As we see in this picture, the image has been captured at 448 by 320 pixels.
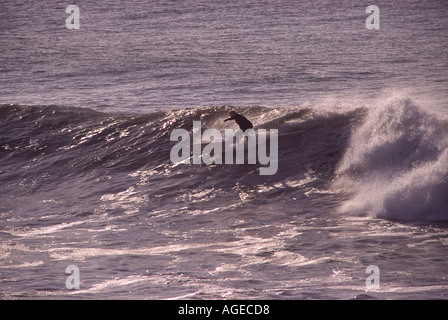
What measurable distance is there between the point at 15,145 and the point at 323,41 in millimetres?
17761

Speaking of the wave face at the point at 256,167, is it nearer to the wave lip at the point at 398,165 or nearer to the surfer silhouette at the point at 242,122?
the wave lip at the point at 398,165

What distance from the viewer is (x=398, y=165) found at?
14125 mm

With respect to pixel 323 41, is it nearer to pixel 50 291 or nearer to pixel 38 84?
pixel 38 84

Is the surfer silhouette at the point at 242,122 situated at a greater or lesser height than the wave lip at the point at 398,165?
greater

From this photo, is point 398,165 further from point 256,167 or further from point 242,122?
point 242,122

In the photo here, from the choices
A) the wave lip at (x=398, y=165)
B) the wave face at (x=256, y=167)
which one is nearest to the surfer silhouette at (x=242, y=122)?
the wave face at (x=256, y=167)

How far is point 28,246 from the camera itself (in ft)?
37.6

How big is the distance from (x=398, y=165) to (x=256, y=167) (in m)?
3.45

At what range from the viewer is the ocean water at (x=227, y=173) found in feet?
31.3

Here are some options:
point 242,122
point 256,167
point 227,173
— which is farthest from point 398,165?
point 242,122

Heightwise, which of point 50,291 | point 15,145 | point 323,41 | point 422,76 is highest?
point 323,41

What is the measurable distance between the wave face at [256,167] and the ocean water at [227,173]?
0.05m
